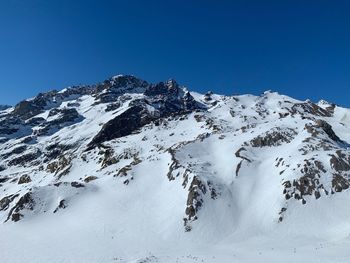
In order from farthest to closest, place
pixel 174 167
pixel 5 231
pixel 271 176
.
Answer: pixel 174 167, pixel 271 176, pixel 5 231

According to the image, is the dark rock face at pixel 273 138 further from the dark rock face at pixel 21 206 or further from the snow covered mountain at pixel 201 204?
the dark rock face at pixel 21 206

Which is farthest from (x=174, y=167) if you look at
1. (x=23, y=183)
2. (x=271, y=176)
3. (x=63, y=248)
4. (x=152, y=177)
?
(x=23, y=183)

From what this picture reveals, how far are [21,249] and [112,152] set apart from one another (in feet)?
157

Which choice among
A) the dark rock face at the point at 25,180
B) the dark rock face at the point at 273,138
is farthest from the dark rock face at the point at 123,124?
the dark rock face at the point at 273,138

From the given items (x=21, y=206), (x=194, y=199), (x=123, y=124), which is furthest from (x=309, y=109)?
(x=21, y=206)

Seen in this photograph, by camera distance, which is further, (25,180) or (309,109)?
(309,109)

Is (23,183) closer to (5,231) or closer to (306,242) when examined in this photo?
(5,231)

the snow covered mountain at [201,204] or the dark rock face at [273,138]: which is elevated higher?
the dark rock face at [273,138]

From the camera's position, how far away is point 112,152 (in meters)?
96.5

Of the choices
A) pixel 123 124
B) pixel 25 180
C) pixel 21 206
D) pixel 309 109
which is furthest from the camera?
pixel 123 124

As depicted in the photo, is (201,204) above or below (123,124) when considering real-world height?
below

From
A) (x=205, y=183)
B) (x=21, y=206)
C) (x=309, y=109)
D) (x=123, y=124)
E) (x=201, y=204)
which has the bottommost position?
(x=201, y=204)

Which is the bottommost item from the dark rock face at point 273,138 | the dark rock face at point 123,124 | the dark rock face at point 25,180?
the dark rock face at point 25,180

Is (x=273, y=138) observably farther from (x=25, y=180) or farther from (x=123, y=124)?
(x=123, y=124)
